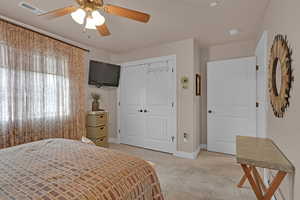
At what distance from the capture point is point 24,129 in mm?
2357

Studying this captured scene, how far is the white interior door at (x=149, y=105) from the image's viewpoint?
3465 mm

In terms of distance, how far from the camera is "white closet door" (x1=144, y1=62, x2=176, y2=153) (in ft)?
11.3

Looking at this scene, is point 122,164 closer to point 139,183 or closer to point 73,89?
point 139,183

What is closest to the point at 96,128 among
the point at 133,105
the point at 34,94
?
the point at 133,105


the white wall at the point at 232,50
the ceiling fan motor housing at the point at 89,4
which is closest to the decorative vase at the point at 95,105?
the ceiling fan motor housing at the point at 89,4

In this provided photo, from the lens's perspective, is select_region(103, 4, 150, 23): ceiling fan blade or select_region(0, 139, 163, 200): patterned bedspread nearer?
select_region(0, 139, 163, 200): patterned bedspread

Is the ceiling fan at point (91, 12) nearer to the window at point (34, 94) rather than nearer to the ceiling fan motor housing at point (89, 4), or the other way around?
the ceiling fan motor housing at point (89, 4)

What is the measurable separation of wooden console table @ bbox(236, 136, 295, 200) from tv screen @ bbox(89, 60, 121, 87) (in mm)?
3184

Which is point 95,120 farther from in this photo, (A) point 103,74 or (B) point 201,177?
(B) point 201,177

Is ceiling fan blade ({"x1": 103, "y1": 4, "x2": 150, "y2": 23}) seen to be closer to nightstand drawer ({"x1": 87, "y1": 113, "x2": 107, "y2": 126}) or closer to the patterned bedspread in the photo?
the patterned bedspread

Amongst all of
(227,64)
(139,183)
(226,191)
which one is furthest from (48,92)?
(227,64)

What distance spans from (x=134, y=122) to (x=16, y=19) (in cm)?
303

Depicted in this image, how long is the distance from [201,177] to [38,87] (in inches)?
121

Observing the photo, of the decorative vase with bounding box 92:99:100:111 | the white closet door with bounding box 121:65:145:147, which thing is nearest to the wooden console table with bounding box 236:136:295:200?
the white closet door with bounding box 121:65:145:147
